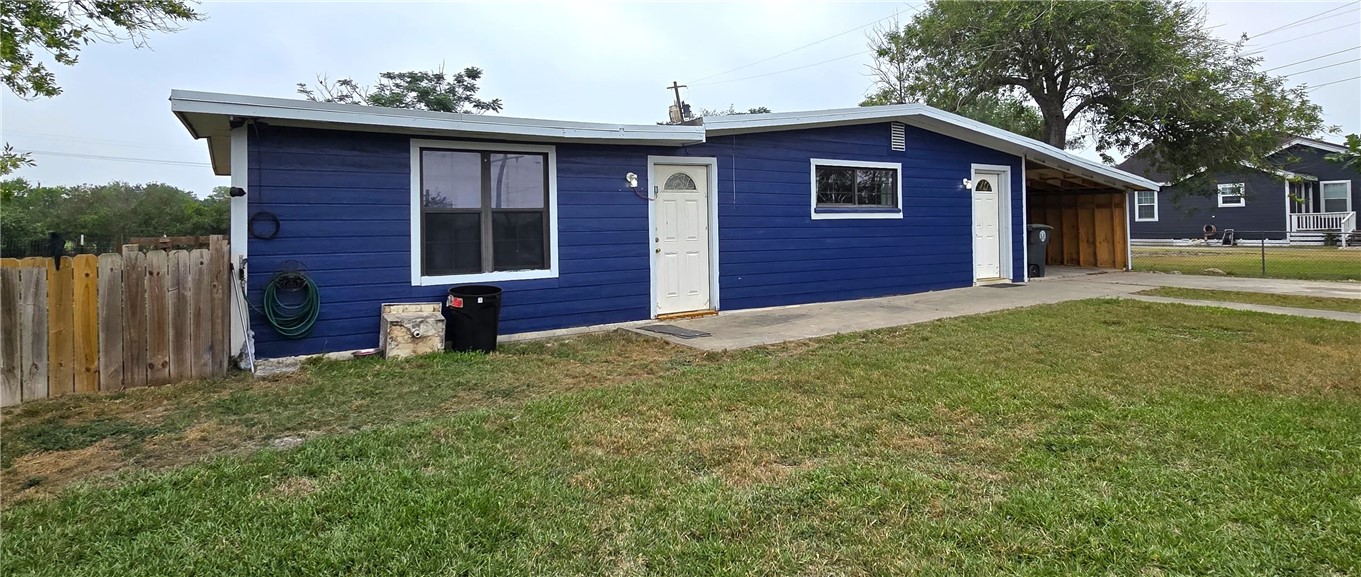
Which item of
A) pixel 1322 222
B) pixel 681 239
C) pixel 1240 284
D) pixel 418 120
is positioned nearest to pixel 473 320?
pixel 418 120

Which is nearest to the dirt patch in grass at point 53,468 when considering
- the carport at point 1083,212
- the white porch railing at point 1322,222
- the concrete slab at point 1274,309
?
the concrete slab at point 1274,309

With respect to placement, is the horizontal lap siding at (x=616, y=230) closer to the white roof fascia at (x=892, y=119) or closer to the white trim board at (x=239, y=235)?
the white trim board at (x=239, y=235)

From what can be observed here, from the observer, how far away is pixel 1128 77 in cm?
1656

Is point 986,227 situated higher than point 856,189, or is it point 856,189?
point 856,189

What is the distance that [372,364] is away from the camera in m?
5.57

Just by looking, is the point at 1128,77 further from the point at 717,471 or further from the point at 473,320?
the point at 717,471

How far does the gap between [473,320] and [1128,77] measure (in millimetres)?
17277

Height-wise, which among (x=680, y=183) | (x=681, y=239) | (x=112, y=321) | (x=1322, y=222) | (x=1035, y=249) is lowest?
(x=112, y=321)

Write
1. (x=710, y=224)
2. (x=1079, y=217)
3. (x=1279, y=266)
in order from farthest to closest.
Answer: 1. (x=1079, y=217)
2. (x=1279, y=266)
3. (x=710, y=224)

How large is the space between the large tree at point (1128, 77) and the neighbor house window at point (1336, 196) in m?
10.8

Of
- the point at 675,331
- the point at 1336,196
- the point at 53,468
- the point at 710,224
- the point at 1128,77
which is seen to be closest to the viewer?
the point at 53,468

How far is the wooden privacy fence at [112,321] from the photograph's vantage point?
176 inches

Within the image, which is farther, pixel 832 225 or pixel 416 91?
pixel 416 91

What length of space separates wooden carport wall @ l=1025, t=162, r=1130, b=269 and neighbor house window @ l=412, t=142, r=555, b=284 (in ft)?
34.4
